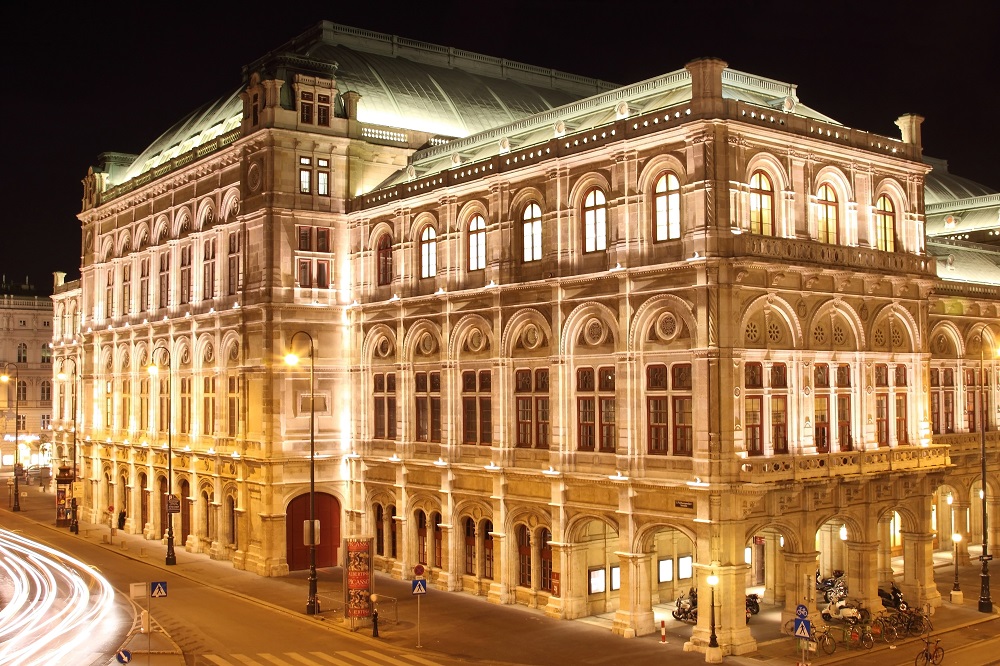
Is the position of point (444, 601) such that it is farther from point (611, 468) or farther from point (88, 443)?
point (88, 443)

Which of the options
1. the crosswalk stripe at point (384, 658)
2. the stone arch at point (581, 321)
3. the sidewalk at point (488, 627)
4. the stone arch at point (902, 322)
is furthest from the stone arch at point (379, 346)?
the stone arch at point (902, 322)

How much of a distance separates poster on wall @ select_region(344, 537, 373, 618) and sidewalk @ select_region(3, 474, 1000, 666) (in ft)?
2.58

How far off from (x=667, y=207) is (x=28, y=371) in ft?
343

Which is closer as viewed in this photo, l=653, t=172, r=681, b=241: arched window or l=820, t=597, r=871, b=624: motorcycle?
l=820, t=597, r=871, b=624: motorcycle

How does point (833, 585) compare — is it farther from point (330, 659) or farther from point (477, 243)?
point (477, 243)

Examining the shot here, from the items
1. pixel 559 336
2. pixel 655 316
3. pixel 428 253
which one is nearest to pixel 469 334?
pixel 428 253

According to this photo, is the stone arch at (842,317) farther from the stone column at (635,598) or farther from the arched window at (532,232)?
the arched window at (532,232)

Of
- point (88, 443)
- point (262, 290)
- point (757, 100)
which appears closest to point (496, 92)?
point (262, 290)

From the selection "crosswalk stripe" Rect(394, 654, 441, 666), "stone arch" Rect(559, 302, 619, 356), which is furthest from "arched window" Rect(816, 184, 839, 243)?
"crosswalk stripe" Rect(394, 654, 441, 666)

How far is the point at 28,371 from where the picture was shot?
411 feet

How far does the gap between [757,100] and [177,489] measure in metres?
41.2

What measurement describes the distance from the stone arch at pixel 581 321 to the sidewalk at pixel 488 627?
35.8 feet

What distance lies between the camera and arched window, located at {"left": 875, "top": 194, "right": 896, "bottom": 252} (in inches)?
1780

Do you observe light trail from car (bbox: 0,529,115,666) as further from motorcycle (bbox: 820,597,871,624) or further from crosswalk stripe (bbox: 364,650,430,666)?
motorcycle (bbox: 820,597,871,624)
